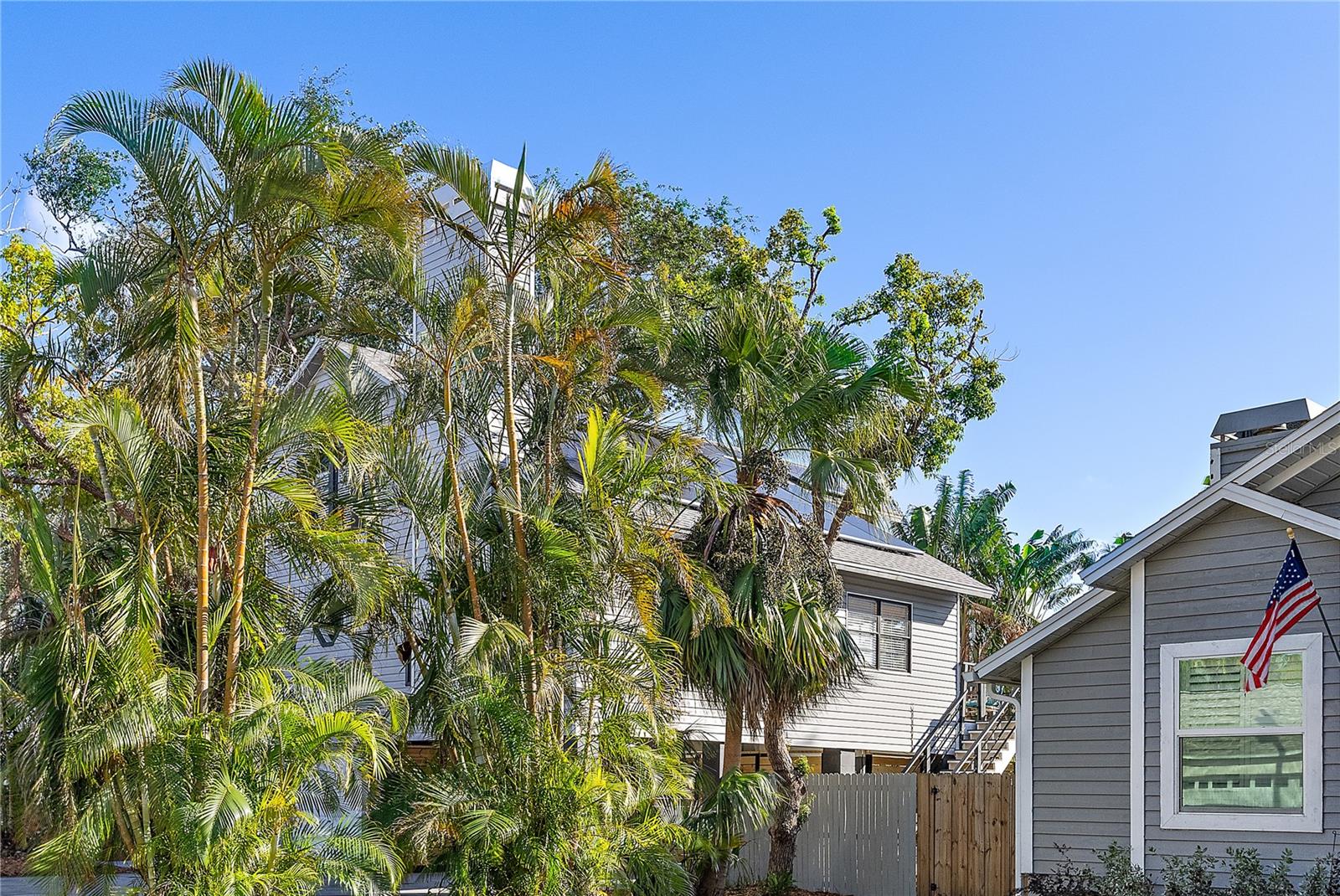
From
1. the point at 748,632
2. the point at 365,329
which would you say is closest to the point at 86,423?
the point at 365,329

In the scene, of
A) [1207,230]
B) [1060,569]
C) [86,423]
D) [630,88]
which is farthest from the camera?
[1060,569]

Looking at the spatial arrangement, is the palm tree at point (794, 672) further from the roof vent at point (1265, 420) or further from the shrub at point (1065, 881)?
the roof vent at point (1265, 420)

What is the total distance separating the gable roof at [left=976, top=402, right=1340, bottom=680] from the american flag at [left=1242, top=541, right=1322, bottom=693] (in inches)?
29.6

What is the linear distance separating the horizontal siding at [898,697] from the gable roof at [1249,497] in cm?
860

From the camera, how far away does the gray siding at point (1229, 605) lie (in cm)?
1083

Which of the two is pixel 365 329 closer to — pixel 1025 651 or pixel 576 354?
pixel 576 354

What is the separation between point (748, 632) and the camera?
48.0 ft

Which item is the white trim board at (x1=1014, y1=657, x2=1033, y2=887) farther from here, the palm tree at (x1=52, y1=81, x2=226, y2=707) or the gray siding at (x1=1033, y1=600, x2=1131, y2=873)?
the palm tree at (x1=52, y1=81, x2=226, y2=707)

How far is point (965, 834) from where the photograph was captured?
15.9 metres

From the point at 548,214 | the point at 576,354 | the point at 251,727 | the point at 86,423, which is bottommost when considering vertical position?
the point at 251,727

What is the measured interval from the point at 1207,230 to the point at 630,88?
793 centimetres

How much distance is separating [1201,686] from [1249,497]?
1787 millimetres

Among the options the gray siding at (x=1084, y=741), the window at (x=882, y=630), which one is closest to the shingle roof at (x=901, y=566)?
the window at (x=882, y=630)

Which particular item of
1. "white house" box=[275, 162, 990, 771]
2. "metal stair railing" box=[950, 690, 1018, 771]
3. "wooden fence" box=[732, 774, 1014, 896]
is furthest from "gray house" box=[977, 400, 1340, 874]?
"white house" box=[275, 162, 990, 771]
